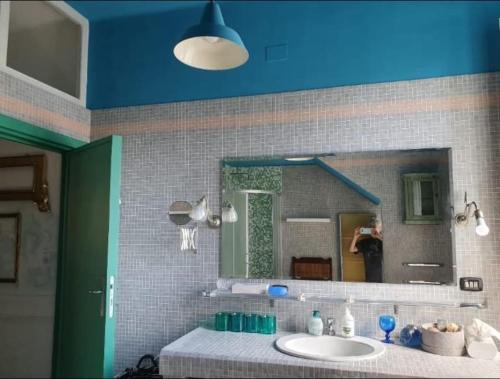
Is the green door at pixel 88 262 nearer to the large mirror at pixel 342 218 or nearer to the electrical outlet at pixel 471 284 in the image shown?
the large mirror at pixel 342 218

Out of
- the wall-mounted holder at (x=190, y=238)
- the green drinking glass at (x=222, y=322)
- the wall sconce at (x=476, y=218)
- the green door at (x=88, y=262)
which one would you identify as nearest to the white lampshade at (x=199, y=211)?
the wall-mounted holder at (x=190, y=238)

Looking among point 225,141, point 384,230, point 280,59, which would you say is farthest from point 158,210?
point 384,230

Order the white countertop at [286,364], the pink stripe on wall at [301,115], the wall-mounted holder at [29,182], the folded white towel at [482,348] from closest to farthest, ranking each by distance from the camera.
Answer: the white countertop at [286,364], the folded white towel at [482,348], the pink stripe on wall at [301,115], the wall-mounted holder at [29,182]

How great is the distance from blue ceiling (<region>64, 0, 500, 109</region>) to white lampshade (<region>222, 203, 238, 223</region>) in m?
0.69

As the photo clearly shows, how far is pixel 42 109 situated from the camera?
2.43m

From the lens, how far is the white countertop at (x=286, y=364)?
1.65m

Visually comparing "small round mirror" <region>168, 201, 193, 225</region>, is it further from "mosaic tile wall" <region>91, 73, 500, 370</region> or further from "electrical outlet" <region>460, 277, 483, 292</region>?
"electrical outlet" <region>460, 277, 483, 292</region>

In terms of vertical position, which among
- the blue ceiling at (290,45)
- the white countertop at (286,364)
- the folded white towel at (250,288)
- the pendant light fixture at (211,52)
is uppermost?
the blue ceiling at (290,45)

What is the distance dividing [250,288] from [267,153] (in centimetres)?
78

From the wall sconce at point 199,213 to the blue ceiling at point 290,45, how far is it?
2.21 feet

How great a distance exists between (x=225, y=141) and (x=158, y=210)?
60 cm

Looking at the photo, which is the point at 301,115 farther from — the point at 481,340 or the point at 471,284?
the point at 481,340

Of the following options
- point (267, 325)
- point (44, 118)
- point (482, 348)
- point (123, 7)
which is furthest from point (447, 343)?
point (123, 7)

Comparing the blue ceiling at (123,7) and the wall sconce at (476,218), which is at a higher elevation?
the blue ceiling at (123,7)
